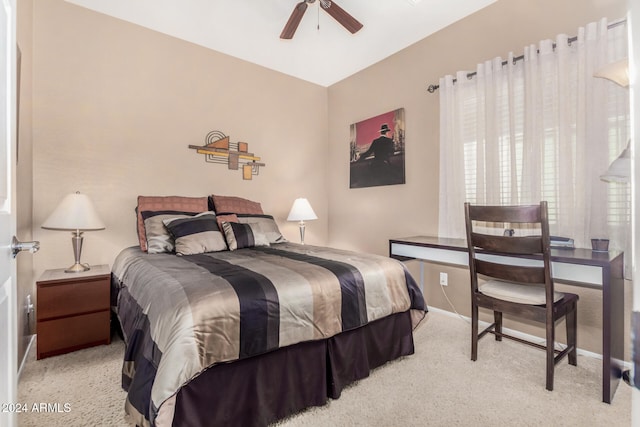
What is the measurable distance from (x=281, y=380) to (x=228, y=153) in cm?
264

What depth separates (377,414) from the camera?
61.6 inches

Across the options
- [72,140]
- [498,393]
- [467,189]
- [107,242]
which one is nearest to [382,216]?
[467,189]

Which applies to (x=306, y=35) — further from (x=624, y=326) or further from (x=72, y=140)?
(x=624, y=326)

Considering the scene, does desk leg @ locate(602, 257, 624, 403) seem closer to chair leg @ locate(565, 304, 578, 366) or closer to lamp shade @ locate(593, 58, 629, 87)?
chair leg @ locate(565, 304, 578, 366)

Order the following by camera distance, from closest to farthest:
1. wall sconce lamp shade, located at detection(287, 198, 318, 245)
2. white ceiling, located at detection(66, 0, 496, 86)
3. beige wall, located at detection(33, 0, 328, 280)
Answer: beige wall, located at detection(33, 0, 328, 280), white ceiling, located at detection(66, 0, 496, 86), wall sconce lamp shade, located at detection(287, 198, 318, 245)

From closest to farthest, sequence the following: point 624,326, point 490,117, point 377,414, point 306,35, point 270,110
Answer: point 377,414
point 624,326
point 490,117
point 306,35
point 270,110

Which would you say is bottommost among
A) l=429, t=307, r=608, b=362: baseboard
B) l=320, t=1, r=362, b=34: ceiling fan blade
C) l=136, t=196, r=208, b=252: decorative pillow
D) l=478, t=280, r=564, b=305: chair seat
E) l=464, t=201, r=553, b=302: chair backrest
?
l=429, t=307, r=608, b=362: baseboard

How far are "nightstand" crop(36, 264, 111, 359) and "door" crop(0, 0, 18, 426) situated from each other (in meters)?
1.42

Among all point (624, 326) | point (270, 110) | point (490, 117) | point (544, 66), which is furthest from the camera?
point (270, 110)

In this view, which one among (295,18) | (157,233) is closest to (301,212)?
(157,233)

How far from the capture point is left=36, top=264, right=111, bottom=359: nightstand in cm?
208

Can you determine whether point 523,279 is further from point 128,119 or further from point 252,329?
point 128,119

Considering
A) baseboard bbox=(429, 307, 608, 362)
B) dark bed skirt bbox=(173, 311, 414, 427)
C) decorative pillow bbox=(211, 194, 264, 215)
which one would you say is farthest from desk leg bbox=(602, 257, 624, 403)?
decorative pillow bbox=(211, 194, 264, 215)

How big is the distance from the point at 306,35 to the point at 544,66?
83.9 inches
